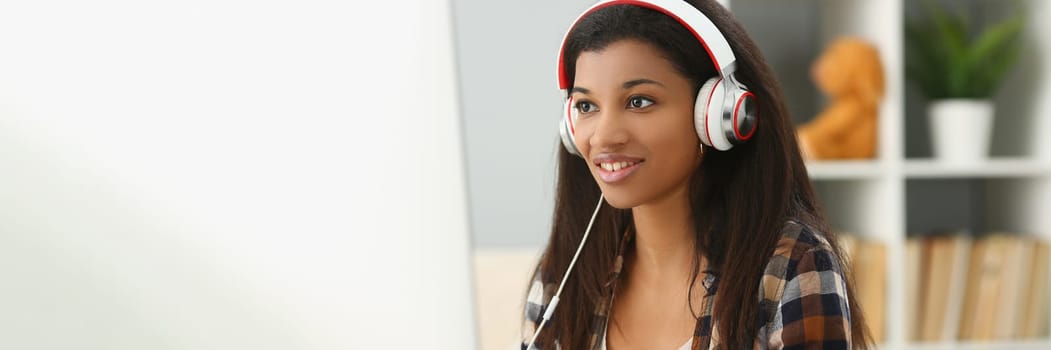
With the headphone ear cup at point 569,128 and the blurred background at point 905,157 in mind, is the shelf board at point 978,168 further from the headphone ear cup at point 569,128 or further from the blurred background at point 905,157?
the headphone ear cup at point 569,128

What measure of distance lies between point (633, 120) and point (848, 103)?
1.19 m

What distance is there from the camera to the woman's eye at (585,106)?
2.62ft

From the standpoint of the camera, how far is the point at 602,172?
2.58ft

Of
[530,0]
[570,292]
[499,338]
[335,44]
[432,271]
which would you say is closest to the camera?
[335,44]

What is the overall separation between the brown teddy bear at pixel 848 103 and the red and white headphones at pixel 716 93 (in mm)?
1040

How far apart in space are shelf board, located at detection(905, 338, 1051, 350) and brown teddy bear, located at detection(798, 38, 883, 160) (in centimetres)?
41

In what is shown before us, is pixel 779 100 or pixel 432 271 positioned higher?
pixel 779 100

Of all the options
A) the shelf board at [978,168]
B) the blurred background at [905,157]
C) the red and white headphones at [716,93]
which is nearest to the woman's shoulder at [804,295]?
the red and white headphones at [716,93]

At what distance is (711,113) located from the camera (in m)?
0.77

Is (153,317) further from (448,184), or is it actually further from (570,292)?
(570,292)

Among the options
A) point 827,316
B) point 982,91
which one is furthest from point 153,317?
point 982,91

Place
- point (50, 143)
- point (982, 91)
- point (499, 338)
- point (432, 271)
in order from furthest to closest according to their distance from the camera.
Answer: point (982, 91) < point (499, 338) < point (432, 271) < point (50, 143)

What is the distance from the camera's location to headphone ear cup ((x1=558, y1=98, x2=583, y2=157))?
82cm

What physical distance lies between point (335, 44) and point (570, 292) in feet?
1.49
